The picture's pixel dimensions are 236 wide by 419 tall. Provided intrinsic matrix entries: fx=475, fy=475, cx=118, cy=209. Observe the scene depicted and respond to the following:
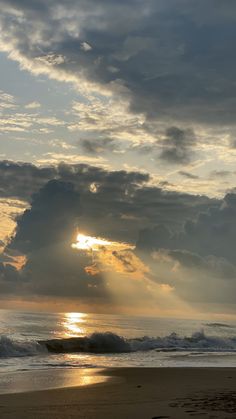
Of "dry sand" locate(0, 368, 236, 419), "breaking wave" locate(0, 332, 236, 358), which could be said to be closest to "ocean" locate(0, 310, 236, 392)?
"breaking wave" locate(0, 332, 236, 358)

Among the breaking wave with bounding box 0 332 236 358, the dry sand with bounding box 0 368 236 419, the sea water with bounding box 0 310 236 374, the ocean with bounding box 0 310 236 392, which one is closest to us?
the dry sand with bounding box 0 368 236 419

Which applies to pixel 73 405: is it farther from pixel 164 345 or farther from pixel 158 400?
pixel 164 345

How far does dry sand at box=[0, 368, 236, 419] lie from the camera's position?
13.5 meters

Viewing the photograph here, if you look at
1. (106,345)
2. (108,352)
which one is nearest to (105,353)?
(108,352)

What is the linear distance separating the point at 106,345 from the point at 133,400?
114 feet

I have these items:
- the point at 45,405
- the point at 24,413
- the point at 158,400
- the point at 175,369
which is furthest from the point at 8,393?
the point at 175,369

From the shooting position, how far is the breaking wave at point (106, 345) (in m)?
40.5

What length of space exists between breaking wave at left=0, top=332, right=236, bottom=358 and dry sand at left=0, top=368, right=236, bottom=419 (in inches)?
721

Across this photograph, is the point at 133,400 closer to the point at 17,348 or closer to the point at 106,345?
the point at 17,348

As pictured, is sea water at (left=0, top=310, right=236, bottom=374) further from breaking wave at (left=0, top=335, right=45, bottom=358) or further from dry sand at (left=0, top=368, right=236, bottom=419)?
dry sand at (left=0, top=368, right=236, bottom=419)

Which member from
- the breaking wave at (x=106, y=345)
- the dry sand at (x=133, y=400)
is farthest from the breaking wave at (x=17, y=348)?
the dry sand at (x=133, y=400)

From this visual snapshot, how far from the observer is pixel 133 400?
16.6 meters

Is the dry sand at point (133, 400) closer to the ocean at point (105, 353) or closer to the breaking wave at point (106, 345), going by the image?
the ocean at point (105, 353)

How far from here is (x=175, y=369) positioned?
2952cm
